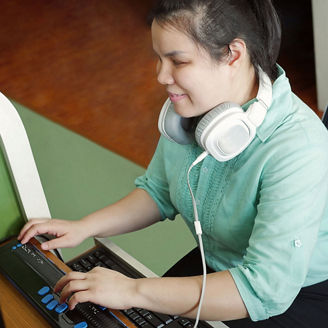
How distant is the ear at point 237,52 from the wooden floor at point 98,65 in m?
1.72

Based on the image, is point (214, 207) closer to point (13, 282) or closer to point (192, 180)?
point (192, 180)

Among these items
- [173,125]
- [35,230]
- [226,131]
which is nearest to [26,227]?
[35,230]

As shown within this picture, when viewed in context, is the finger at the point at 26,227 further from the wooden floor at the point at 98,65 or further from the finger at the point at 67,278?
the wooden floor at the point at 98,65

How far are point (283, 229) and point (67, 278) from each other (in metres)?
0.38

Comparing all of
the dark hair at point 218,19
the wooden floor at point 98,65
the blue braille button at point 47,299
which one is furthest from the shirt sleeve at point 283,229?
the wooden floor at point 98,65

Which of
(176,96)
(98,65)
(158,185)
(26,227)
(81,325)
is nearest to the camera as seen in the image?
(81,325)

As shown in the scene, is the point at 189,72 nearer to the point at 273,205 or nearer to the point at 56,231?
the point at 273,205

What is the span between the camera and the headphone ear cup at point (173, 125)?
1146mm

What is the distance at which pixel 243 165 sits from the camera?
1.10 meters

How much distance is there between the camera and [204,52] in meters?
1.02

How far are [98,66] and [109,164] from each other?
47.2 inches

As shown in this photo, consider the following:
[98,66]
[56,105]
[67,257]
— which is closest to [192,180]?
[67,257]

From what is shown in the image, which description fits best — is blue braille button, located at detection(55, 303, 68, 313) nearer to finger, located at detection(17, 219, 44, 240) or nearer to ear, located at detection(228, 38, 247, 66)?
finger, located at detection(17, 219, 44, 240)

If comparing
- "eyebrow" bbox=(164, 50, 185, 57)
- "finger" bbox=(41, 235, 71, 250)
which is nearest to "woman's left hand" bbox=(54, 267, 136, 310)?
"finger" bbox=(41, 235, 71, 250)
